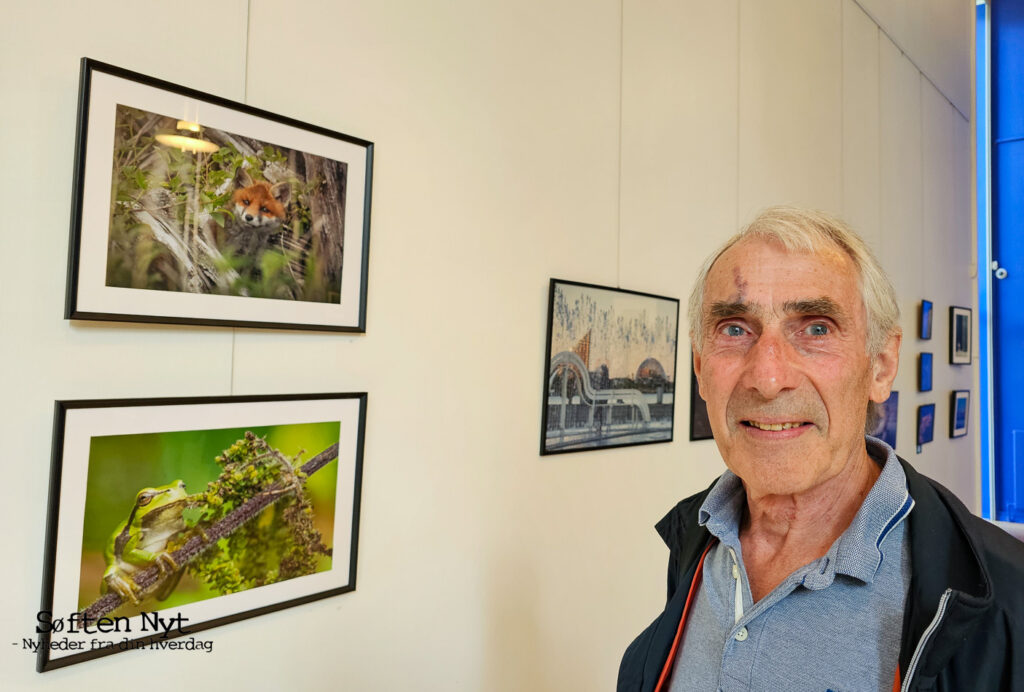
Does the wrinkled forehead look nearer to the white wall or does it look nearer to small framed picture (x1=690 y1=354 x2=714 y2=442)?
the white wall

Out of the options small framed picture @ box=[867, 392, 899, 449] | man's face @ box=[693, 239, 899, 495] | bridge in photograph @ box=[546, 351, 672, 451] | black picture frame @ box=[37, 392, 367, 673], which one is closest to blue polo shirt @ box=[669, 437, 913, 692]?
man's face @ box=[693, 239, 899, 495]

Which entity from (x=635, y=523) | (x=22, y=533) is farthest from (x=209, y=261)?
(x=635, y=523)

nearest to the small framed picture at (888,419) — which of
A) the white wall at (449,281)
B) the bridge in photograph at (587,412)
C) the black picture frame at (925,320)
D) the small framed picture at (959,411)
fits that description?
the black picture frame at (925,320)

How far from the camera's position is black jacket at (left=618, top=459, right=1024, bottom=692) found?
995mm

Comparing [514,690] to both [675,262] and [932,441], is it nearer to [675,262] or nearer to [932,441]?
[675,262]

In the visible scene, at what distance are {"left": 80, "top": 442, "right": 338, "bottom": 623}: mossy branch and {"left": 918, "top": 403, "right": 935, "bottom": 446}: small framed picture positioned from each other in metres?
5.01

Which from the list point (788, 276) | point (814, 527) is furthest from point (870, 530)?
point (788, 276)

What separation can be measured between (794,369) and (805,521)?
1.01ft

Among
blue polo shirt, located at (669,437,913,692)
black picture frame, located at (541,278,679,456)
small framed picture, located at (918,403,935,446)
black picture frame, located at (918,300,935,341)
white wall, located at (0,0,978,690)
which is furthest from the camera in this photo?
black picture frame, located at (918,300,935,341)

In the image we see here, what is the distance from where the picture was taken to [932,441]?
18.4 ft

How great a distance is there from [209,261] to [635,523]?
2055mm

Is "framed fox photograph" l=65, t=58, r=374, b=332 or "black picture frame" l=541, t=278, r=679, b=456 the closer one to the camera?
"framed fox photograph" l=65, t=58, r=374, b=332

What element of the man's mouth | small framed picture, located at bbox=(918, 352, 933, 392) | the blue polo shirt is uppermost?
small framed picture, located at bbox=(918, 352, 933, 392)

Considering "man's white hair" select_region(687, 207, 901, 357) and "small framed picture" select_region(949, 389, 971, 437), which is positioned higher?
"man's white hair" select_region(687, 207, 901, 357)
